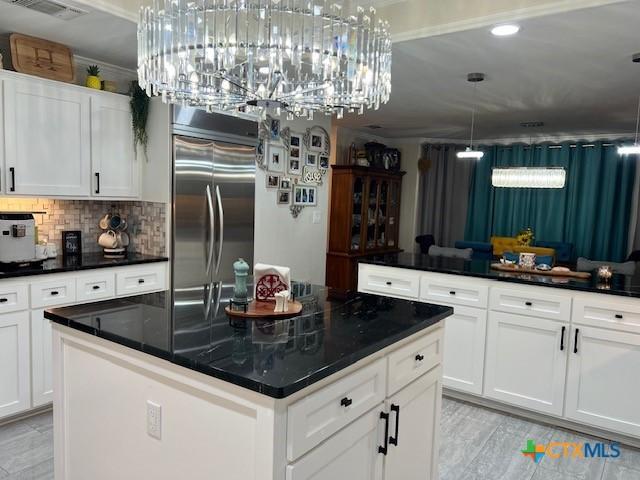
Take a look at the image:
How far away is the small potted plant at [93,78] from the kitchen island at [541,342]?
8.58ft

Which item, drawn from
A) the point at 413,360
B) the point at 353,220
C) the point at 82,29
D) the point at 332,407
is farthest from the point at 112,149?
the point at 353,220

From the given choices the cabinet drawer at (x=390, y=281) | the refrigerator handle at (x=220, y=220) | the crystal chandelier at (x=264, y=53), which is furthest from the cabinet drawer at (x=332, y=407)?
the refrigerator handle at (x=220, y=220)

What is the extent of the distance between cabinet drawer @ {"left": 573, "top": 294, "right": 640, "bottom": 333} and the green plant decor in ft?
11.1

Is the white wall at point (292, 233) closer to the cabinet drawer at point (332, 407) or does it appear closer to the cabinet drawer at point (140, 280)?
the cabinet drawer at point (140, 280)

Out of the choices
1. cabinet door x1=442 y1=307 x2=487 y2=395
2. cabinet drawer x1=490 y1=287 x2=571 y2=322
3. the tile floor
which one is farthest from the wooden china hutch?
the tile floor

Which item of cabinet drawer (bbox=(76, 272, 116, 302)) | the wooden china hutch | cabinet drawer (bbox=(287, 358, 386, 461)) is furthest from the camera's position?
the wooden china hutch

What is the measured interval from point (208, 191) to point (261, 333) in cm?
249

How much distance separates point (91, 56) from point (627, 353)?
418cm

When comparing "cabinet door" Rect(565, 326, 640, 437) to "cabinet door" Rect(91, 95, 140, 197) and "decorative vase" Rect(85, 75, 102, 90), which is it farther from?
"decorative vase" Rect(85, 75, 102, 90)

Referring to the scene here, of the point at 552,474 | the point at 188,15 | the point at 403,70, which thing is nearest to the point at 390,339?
the point at 188,15

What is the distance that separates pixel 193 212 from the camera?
3.91 m

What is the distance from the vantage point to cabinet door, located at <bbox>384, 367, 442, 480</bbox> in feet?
6.03

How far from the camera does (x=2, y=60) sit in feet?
10.6

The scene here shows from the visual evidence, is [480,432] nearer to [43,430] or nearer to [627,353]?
[627,353]
